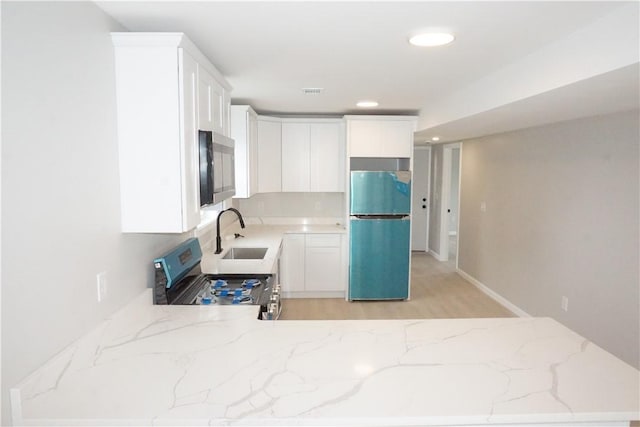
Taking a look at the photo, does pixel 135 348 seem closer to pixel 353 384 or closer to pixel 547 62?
pixel 353 384

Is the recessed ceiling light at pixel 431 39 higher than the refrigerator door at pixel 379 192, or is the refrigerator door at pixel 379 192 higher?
the recessed ceiling light at pixel 431 39

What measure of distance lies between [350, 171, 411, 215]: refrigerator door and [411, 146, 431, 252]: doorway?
2871 mm

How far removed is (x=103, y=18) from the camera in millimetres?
1708

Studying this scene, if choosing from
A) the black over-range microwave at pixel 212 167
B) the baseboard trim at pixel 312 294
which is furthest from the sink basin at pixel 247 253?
the black over-range microwave at pixel 212 167

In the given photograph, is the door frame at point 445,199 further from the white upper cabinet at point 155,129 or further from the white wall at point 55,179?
the white wall at point 55,179

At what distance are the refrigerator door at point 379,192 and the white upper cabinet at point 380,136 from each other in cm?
24

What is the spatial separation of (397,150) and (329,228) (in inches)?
47.5

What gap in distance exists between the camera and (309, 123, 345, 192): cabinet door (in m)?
5.04

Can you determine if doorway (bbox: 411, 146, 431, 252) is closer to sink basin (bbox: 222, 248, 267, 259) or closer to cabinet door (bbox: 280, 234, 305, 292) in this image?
cabinet door (bbox: 280, 234, 305, 292)

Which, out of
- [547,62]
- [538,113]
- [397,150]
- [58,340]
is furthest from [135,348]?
[397,150]

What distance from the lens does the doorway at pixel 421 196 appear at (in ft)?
24.7

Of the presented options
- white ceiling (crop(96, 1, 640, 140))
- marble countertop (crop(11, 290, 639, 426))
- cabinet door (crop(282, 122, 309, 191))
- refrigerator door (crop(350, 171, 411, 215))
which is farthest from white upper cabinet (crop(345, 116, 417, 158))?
marble countertop (crop(11, 290, 639, 426))

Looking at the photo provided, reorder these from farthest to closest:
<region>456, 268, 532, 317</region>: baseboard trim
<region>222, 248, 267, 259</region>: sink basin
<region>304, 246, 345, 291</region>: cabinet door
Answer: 1. <region>304, 246, 345, 291</region>: cabinet door
2. <region>456, 268, 532, 317</region>: baseboard trim
3. <region>222, 248, 267, 259</region>: sink basin

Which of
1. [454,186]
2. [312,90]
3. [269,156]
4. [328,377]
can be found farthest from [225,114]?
[454,186]
